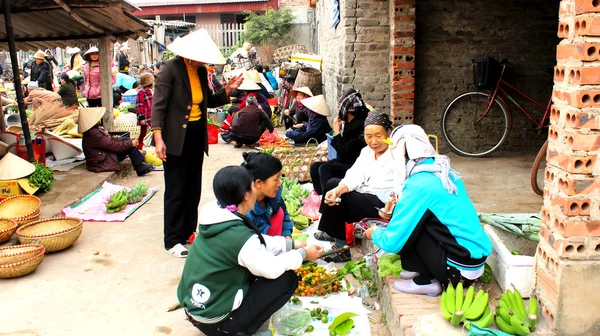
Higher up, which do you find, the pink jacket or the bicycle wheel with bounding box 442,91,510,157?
the pink jacket

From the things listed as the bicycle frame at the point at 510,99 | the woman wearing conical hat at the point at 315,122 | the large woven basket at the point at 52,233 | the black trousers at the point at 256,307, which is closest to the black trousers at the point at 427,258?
the black trousers at the point at 256,307

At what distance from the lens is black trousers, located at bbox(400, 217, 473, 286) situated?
3.11 metres

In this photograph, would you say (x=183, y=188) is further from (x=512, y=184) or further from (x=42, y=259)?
(x=512, y=184)

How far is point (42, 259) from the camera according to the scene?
14.7ft

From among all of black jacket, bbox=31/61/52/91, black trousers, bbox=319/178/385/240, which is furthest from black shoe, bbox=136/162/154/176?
black jacket, bbox=31/61/52/91

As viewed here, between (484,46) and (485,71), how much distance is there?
671 mm

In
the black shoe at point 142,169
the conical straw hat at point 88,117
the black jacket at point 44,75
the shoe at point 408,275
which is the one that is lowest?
the shoe at point 408,275

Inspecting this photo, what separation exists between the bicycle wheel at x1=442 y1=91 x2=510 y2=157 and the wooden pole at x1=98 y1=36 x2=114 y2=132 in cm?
527

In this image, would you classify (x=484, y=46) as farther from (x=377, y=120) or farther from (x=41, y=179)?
(x=41, y=179)

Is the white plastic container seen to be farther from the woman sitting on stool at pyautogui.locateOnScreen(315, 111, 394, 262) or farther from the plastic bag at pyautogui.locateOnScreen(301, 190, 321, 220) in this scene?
the plastic bag at pyautogui.locateOnScreen(301, 190, 321, 220)

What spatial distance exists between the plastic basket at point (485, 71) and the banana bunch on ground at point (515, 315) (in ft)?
13.9

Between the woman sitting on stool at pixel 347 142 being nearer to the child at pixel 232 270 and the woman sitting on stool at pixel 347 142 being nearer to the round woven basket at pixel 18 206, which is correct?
the child at pixel 232 270

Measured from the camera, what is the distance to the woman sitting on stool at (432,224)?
3035 mm

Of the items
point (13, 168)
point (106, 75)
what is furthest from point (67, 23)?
point (13, 168)
